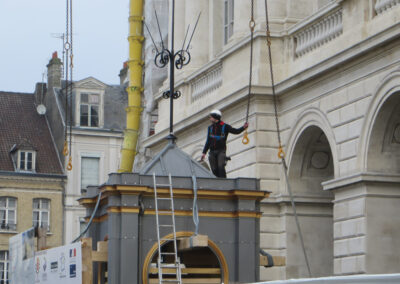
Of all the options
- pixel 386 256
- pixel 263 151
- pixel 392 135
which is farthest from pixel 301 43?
pixel 386 256

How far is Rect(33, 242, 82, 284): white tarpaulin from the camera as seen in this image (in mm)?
12719

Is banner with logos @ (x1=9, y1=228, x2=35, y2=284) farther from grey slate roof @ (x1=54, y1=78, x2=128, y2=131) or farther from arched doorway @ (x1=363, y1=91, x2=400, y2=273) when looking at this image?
grey slate roof @ (x1=54, y1=78, x2=128, y2=131)

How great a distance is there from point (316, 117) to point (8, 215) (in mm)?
32724

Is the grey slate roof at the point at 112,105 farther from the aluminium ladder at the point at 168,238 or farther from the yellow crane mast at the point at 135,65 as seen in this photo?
the aluminium ladder at the point at 168,238

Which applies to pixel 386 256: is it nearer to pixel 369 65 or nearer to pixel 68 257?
pixel 369 65

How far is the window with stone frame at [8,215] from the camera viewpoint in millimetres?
51719

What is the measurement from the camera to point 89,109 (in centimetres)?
5591

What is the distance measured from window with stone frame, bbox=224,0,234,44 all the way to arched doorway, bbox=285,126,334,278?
597 cm

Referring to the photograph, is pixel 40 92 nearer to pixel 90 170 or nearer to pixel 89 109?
pixel 89 109

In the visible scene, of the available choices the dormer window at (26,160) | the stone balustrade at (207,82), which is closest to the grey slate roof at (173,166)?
the stone balustrade at (207,82)

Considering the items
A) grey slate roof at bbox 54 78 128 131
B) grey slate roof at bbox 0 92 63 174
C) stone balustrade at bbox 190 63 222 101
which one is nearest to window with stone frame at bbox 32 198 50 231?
grey slate roof at bbox 0 92 63 174

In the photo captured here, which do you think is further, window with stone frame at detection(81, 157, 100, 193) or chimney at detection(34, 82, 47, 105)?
chimney at detection(34, 82, 47, 105)

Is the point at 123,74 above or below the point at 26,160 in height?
above

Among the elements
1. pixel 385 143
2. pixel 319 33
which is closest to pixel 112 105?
pixel 319 33
